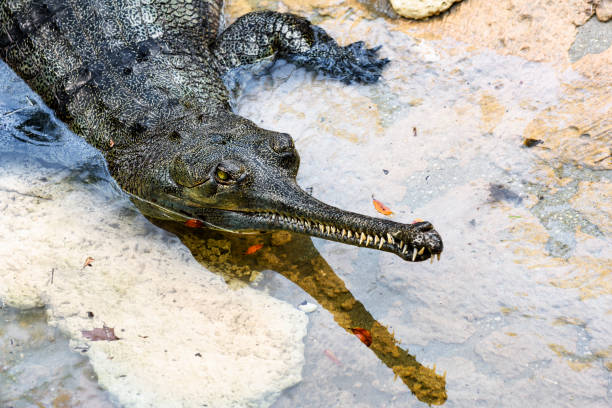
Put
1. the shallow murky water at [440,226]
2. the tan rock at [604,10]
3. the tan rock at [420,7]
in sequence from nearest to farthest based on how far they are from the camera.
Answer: the shallow murky water at [440,226]
the tan rock at [604,10]
the tan rock at [420,7]

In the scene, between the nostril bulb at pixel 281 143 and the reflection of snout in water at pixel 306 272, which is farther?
the nostril bulb at pixel 281 143

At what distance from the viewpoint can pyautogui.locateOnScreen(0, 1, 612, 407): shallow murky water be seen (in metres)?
3.11

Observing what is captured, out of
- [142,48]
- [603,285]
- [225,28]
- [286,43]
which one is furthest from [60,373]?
[225,28]

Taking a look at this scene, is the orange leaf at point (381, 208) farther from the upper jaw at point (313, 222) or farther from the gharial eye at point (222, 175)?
the gharial eye at point (222, 175)

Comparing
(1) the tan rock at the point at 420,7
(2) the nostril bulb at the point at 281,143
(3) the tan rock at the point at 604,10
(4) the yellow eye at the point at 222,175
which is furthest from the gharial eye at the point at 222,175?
(3) the tan rock at the point at 604,10

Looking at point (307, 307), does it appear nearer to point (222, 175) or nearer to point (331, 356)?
point (331, 356)

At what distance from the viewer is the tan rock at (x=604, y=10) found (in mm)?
4441

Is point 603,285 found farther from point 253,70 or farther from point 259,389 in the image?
point 253,70

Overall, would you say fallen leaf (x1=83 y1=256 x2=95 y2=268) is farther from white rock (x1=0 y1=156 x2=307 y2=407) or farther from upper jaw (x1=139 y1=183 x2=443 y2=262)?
upper jaw (x1=139 y1=183 x2=443 y2=262)

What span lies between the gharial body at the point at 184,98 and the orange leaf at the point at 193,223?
0.03 meters

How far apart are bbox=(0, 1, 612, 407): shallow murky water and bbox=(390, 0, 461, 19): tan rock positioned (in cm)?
17

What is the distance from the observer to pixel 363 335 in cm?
333

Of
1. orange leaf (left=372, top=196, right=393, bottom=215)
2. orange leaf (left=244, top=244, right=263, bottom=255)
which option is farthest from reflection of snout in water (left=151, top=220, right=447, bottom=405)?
→ orange leaf (left=372, top=196, right=393, bottom=215)

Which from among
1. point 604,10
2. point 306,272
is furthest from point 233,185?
point 604,10
